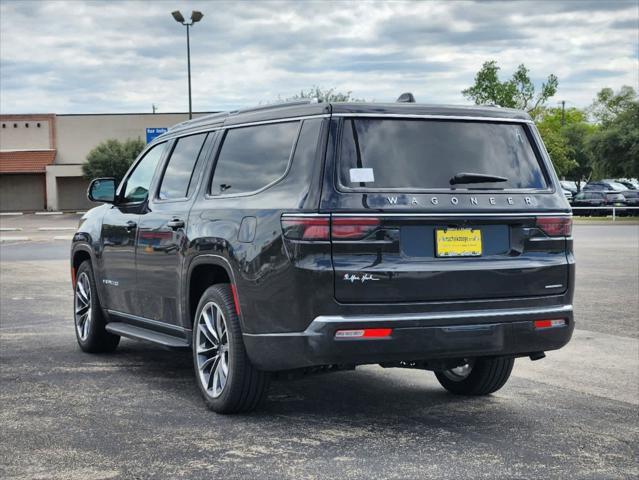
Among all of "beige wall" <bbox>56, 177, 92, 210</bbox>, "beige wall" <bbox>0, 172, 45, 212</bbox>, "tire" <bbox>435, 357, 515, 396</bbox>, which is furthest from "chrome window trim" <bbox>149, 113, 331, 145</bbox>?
"beige wall" <bbox>0, 172, 45, 212</bbox>

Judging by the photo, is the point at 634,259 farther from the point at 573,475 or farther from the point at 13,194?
the point at 13,194

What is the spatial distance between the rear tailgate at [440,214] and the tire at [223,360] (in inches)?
35.5

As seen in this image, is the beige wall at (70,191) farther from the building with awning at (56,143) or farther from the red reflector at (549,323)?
the red reflector at (549,323)

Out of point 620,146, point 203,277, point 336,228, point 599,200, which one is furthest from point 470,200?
point 620,146

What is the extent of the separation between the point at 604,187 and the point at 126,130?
32.5 metres

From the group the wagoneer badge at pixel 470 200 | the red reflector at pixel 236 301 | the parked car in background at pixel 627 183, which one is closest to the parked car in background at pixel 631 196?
the parked car in background at pixel 627 183

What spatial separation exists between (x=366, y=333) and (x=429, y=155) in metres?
1.12

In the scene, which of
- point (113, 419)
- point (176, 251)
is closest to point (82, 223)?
point (176, 251)

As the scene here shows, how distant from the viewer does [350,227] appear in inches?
210

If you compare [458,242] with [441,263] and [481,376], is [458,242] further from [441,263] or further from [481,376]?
[481,376]

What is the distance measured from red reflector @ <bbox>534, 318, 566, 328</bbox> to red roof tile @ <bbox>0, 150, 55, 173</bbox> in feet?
205

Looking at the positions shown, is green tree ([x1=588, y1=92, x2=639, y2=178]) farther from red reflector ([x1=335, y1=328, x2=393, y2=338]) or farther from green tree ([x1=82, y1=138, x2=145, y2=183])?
red reflector ([x1=335, y1=328, x2=393, y2=338])

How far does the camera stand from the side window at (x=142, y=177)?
7625 mm

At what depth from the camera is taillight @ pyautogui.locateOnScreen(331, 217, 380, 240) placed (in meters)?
5.33
